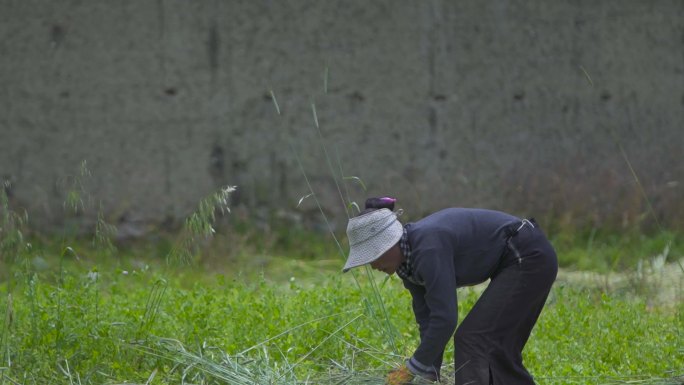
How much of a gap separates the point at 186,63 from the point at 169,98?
0.30 m

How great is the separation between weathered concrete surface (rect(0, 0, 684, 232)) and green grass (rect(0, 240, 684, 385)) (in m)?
1.98

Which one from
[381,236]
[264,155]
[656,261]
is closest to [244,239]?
[264,155]

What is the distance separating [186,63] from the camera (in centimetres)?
867

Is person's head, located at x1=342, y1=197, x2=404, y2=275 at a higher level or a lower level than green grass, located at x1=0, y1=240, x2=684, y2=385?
higher

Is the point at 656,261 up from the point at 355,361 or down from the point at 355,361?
down

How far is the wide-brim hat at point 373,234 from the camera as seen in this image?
421 centimetres

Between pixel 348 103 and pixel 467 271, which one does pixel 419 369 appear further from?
pixel 348 103

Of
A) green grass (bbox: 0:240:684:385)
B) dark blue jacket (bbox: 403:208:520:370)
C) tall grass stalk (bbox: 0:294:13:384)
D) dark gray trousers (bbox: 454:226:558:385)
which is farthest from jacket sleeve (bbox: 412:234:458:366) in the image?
tall grass stalk (bbox: 0:294:13:384)

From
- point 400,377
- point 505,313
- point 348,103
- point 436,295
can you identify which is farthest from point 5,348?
point 348,103

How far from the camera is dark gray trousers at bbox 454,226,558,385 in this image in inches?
172

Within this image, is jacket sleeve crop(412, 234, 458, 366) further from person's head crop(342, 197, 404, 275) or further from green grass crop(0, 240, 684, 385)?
green grass crop(0, 240, 684, 385)

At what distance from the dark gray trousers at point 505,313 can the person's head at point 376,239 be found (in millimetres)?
406

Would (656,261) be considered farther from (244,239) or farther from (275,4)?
(275,4)

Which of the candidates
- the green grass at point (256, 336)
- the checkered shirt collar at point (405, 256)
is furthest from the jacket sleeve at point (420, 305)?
the green grass at point (256, 336)
